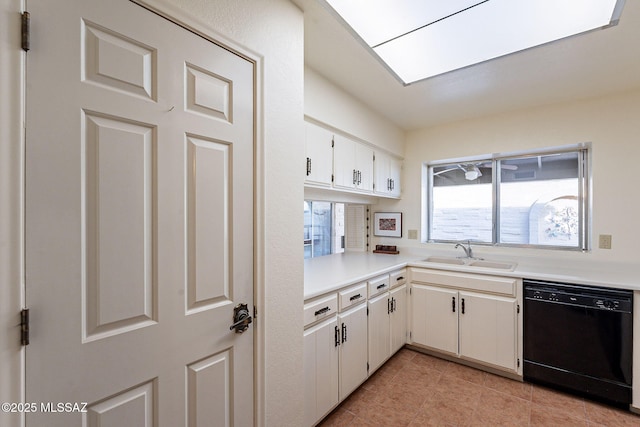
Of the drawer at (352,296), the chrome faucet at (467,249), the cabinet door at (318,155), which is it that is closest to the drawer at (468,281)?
the chrome faucet at (467,249)

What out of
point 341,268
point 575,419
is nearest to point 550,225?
point 575,419

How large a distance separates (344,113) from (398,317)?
1909 millimetres

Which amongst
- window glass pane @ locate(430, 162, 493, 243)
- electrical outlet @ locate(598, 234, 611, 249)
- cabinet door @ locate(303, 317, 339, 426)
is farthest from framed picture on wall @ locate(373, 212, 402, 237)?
cabinet door @ locate(303, 317, 339, 426)

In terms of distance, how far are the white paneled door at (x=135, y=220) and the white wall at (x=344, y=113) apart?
86cm

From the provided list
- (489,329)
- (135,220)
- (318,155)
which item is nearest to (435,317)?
(489,329)

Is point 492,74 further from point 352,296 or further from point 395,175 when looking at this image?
point 352,296

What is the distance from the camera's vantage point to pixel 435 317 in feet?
8.62

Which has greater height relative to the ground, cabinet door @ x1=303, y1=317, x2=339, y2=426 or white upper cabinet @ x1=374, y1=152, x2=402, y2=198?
white upper cabinet @ x1=374, y1=152, x2=402, y2=198

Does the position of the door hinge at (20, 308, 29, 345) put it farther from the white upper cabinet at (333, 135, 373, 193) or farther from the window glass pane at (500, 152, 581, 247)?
the window glass pane at (500, 152, 581, 247)

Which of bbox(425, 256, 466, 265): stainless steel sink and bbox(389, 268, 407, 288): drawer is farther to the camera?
bbox(425, 256, 466, 265): stainless steel sink

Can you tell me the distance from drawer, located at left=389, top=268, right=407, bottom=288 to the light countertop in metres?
0.05

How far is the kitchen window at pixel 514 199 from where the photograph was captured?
2658 millimetres

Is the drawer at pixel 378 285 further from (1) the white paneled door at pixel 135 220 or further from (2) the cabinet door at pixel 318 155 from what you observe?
(1) the white paneled door at pixel 135 220

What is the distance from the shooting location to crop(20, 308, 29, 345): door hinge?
27.9 inches
